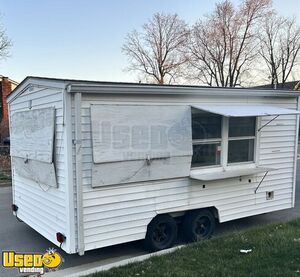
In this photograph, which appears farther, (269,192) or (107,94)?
(269,192)

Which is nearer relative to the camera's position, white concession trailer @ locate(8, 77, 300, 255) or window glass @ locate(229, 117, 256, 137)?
white concession trailer @ locate(8, 77, 300, 255)

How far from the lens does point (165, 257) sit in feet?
16.2

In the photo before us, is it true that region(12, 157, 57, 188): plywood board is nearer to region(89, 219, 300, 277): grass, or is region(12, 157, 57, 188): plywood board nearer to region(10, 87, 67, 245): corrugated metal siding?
region(10, 87, 67, 245): corrugated metal siding

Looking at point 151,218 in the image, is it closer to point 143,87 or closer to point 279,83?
point 143,87

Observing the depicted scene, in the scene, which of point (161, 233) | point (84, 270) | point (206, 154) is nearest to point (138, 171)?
point (161, 233)

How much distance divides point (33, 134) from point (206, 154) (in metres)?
2.96

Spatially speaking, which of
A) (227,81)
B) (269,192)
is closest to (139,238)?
(269,192)

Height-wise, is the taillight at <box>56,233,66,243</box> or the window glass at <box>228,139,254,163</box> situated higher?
the window glass at <box>228,139,254,163</box>

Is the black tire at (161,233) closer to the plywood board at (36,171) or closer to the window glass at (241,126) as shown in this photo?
the plywood board at (36,171)

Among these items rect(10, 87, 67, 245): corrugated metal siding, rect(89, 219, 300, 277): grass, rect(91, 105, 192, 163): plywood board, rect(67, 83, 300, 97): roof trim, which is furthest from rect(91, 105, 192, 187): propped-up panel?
rect(89, 219, 300, 277): grass

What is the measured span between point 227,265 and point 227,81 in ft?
117

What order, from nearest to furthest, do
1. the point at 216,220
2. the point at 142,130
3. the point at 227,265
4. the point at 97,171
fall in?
1. the point at 227,265
2. the point at 97,171
3. the point at 142,130
4. the point at 216,220

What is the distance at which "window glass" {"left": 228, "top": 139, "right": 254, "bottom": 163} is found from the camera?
644 centimetres

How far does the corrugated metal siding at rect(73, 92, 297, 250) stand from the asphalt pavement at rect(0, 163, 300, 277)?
0.48m
